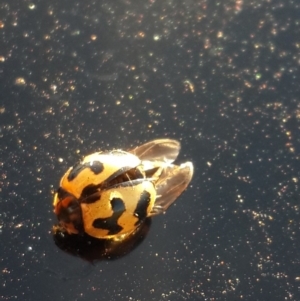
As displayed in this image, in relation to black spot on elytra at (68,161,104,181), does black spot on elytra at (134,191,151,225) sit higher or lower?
lower

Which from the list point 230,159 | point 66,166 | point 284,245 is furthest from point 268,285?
point 66,166

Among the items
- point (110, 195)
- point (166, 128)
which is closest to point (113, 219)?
point (110, 195)

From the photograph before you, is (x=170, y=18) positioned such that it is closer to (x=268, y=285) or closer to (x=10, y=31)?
(x=10, y=31)

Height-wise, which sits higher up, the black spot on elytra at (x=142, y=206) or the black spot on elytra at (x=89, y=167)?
the black spot on elytra at (x=89, y=167)
